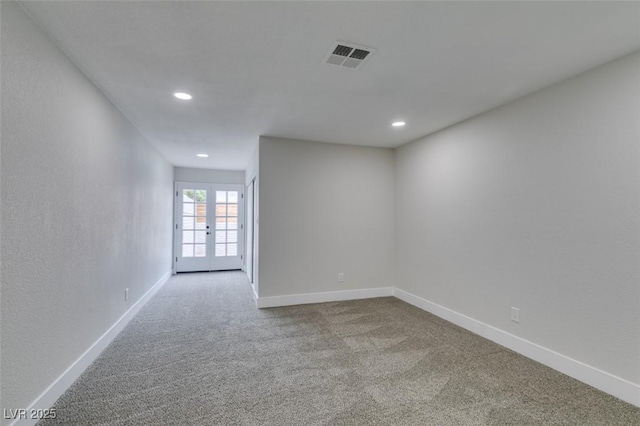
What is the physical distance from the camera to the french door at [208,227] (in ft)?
21.8

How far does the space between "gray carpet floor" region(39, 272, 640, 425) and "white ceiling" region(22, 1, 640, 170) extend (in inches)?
95.6

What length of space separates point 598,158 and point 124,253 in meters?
4.61

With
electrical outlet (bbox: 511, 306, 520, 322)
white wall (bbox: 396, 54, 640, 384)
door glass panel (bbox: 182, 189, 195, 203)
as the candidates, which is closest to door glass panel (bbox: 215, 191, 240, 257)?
door glass panel (bbox: 182, 189, 195, 203)

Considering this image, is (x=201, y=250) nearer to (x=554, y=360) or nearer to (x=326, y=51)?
(x=326, y=51)

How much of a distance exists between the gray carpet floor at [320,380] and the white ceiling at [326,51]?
95.6 inches

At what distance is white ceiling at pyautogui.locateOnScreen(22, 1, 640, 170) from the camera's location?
5.40 ft

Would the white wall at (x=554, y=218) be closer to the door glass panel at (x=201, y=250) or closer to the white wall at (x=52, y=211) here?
the white wall at (x=52, y=211)

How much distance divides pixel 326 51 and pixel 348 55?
168 mm

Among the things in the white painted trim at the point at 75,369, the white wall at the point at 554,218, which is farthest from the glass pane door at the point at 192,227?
the white wall at the point at 554,218

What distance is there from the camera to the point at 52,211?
6.36 feet

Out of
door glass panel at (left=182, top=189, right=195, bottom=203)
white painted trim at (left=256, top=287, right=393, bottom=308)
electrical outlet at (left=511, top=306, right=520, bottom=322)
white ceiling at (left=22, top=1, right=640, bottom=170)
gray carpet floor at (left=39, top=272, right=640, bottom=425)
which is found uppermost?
white ceiling at (left=22, top=1, right=640, bottom=170)

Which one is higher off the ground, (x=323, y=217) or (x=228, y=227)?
(x=323, y=217)

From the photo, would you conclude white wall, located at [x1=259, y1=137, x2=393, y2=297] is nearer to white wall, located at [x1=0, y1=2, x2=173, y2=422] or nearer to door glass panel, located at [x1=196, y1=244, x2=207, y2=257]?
white wall, located at [x1=0, y1=2, x2=173, y2=422]

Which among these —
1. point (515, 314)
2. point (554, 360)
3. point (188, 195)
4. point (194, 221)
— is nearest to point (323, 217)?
point (515, 314)
